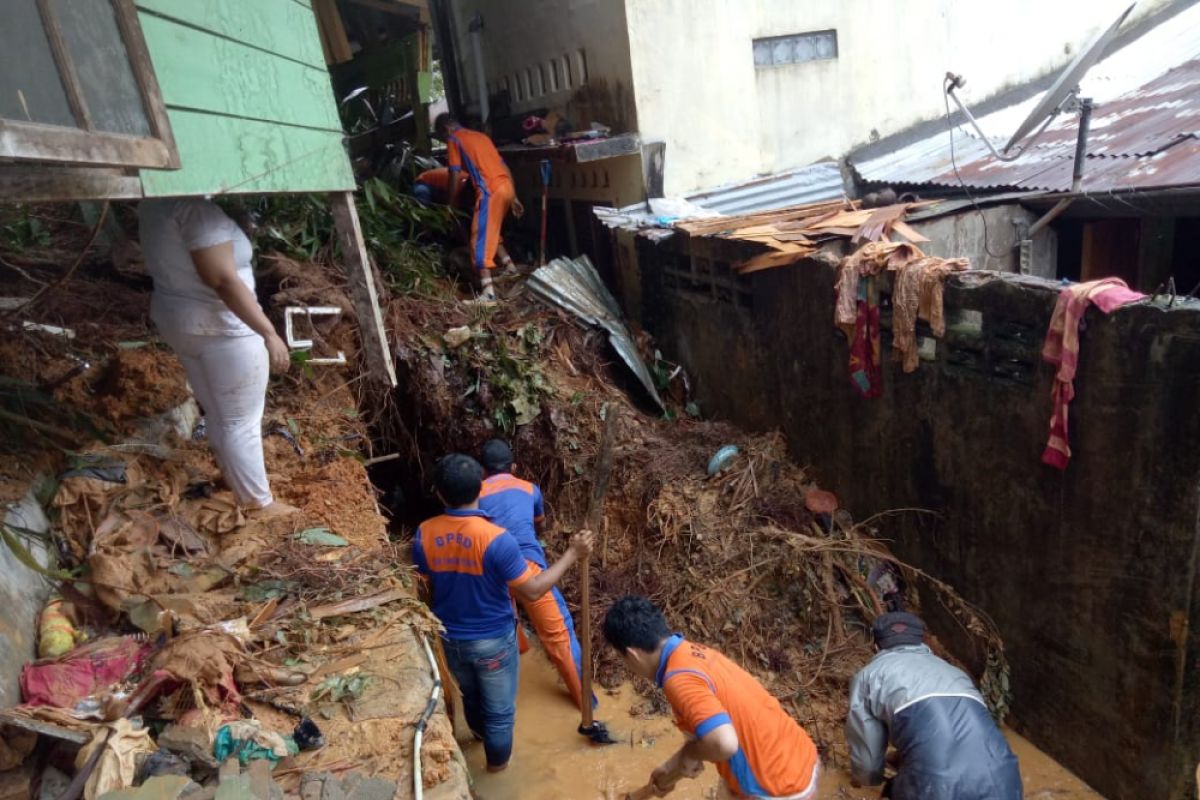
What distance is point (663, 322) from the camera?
27.0 feet

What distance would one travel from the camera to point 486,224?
324 inches

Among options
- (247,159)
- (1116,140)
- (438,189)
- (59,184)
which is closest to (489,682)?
(247,159)

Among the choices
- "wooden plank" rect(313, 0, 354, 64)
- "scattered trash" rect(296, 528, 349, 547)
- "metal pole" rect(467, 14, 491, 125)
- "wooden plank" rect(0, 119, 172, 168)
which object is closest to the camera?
"wooden plank" rect(0, 119, 172, 168)

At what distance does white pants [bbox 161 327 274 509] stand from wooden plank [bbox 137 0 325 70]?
54.9 inches

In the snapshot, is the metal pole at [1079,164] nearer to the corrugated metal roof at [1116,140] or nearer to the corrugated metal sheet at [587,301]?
the corrugated metal roof at [1116,140]

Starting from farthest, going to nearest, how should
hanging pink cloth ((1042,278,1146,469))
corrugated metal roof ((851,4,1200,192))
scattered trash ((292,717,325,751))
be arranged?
corrugated metal roof ((851,4,1200,192)), hanging pink cloth ((1042,278,1146,469)), scattered trash ((292,717,325,751))

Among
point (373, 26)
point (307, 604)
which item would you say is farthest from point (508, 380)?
point (373, 26)

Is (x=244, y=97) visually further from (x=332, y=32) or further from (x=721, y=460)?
(x=332, y=32)

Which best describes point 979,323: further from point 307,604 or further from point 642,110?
point 642,110

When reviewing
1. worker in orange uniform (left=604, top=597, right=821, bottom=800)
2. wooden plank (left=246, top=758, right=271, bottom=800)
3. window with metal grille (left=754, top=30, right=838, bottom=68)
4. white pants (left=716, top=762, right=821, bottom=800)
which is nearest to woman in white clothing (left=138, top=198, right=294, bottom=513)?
wooden plank (left=246, top=758, right=271, bottom=800)

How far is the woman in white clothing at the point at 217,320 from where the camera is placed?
340cm

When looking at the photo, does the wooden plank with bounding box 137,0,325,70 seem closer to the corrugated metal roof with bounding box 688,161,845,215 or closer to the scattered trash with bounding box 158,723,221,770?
the scattered trash with bounding box 158,723,221,770

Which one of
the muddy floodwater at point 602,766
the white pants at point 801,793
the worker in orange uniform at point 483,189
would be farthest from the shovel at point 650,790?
the worker in orange uniform at point 483,189

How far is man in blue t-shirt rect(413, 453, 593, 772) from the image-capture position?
3.92m
